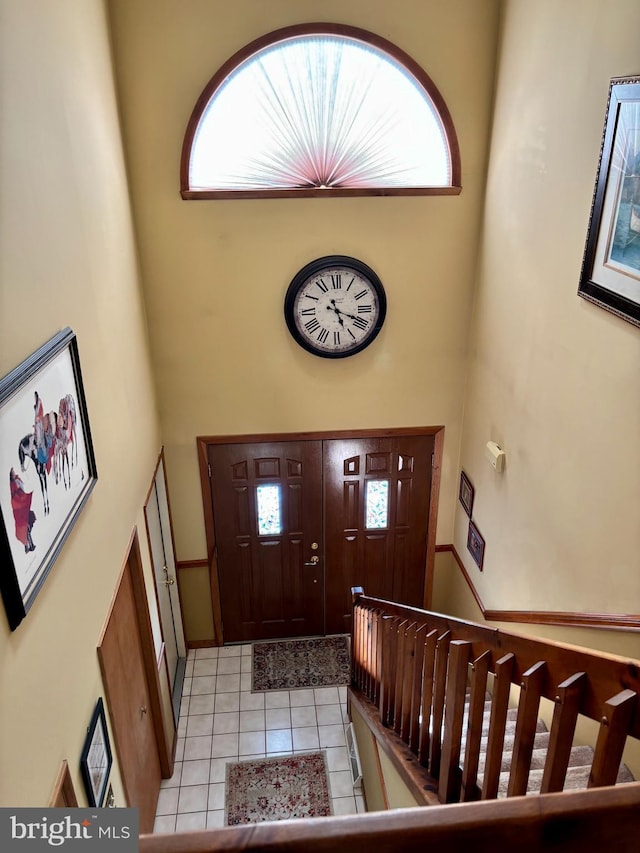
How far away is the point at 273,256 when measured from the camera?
4434 millimetres

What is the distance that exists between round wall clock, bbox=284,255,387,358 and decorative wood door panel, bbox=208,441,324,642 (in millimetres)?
897

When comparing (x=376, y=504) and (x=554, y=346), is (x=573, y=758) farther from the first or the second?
(x=376, y=504)

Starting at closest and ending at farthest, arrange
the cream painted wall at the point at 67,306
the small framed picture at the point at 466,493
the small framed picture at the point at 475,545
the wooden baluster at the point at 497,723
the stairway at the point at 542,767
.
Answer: the wooden baluster at the point at 497,723, the cream painted wall at the point at 67,306, the stairway at the point at 542,767, the small framed picture at the point at 475,545, the small framed picture at the point at 466,493

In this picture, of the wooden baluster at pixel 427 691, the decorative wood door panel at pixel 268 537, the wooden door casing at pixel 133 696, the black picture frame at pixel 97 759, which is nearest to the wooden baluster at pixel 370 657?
the wooden baluster at pixel 427 691

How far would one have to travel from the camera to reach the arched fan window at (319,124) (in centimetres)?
402

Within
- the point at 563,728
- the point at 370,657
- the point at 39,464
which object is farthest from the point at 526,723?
the point at 370,657

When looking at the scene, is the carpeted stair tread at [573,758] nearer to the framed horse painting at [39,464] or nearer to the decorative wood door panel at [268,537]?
the framed horse painting at [39,464]

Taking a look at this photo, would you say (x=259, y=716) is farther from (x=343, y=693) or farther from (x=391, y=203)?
(x=391, y=203)

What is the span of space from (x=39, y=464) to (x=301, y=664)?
3944 millimetres

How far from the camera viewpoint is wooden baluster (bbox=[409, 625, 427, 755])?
105 inches

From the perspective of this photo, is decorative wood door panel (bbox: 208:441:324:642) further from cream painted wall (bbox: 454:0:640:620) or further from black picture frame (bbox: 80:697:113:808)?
black picture frame (bbox: 80:697:113:808)

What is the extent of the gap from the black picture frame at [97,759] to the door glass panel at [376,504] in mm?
2951

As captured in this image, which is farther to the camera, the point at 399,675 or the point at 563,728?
the point at 399,675

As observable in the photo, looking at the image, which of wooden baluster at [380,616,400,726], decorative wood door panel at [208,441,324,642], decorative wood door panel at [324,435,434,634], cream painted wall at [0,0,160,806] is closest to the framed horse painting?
cream painted wall at [0,0,160,806]
